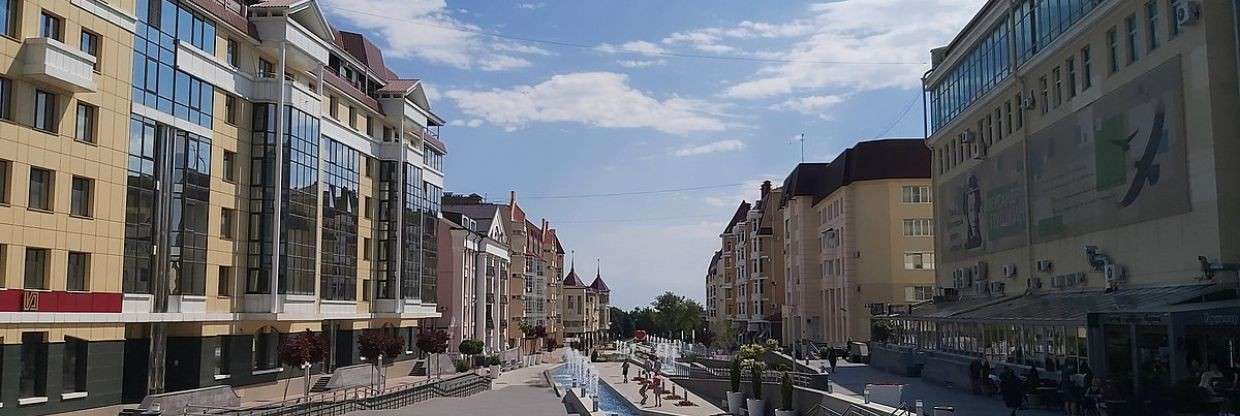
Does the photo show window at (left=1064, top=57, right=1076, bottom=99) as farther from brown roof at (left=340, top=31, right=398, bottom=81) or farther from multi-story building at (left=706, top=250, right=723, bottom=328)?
multi-story building at (left=706, top=250, right=723, bottom=328)

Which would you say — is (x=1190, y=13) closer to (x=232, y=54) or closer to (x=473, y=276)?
(x=232, y=54)

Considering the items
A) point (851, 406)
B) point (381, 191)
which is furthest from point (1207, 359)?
point (381, 191)

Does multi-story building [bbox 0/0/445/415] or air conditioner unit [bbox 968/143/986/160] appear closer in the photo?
multi-story building [bbox 0/0/445/415]

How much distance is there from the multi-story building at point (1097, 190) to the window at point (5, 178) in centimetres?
2855

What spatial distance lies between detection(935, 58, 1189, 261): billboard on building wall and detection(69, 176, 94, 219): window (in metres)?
29.8

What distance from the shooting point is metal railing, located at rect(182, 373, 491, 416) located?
97.2ft

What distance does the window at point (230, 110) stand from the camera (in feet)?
118

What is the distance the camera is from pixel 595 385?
52.6 m

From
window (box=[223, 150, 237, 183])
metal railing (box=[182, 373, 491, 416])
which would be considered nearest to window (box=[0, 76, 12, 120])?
metal railing (box=[182, 373, 491, 416])

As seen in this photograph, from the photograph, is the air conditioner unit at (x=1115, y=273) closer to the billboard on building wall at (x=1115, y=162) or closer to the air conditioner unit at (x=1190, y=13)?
the billboard on building wall at (x=1115, y=162)

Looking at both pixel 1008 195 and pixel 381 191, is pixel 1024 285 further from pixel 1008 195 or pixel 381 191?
pixel 381 191

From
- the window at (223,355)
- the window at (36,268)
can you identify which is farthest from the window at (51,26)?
the window at (223,355)

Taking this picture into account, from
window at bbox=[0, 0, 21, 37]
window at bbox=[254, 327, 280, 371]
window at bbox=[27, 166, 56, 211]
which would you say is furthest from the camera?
window at bbox=[254, 327, 280, 371]

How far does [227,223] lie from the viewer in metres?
36.6
